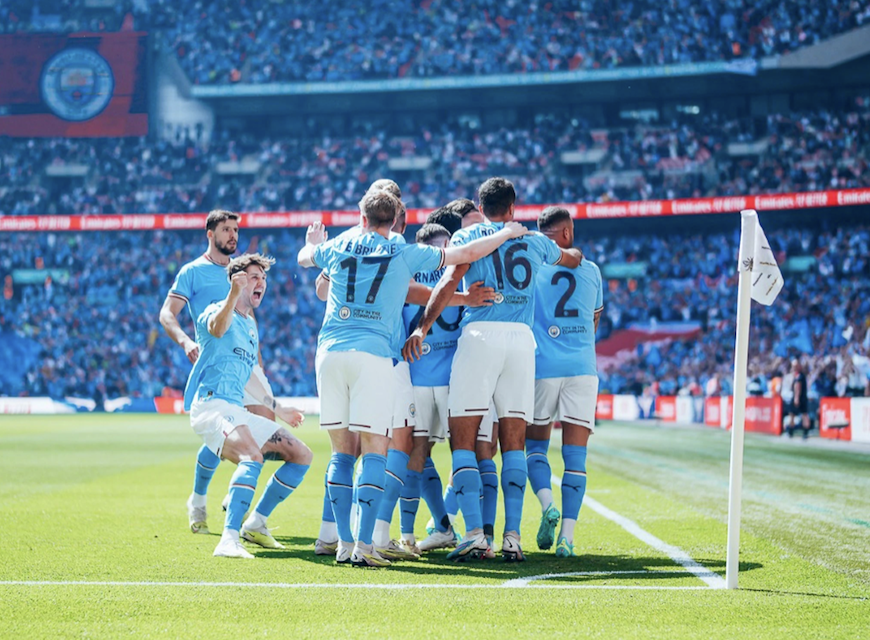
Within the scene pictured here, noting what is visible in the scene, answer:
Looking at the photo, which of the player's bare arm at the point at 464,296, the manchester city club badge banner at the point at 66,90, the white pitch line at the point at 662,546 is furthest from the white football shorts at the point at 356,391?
the manchester city club badge banner at the point at 66,90

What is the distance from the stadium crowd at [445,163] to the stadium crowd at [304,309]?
1701 millimetres

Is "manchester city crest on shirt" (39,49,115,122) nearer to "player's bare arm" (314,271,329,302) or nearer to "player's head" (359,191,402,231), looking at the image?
"player's bare arm" (314,271,329,302)

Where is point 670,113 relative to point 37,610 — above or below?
above

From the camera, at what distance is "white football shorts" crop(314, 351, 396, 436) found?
6.19 metres

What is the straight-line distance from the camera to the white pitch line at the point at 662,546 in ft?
19.0

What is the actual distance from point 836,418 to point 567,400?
55.4 ft

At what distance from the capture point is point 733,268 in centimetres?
3838

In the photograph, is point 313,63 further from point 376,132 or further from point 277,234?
point 277,234

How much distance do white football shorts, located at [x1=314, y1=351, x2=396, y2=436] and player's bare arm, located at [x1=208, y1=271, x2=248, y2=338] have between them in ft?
2.48

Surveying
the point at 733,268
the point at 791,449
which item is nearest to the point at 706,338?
the point at 733,268

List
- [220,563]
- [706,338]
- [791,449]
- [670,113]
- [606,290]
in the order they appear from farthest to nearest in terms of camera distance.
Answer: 1. [670,113]
2. [606,290]
3. [706,338]
4. [791,449]
5. [220,563]

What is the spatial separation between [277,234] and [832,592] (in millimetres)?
39765

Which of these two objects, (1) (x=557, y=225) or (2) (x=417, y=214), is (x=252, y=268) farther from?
(2) (x=417, y=214)

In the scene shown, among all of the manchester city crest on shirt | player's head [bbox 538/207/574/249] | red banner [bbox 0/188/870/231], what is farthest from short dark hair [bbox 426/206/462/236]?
the manchester city crest on shirt
